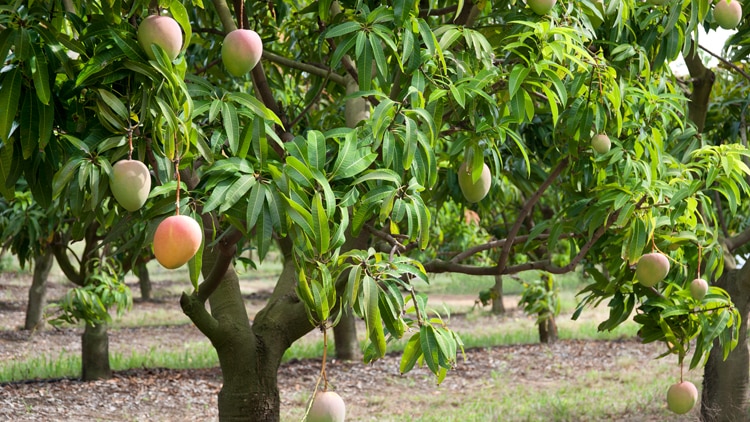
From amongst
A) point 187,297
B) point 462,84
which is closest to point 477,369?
point 187,297

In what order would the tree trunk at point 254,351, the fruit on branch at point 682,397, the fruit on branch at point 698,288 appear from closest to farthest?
the fruit on branch at point 698,288 < the fruit on branch at point 682,397 < the tree trunk at point 254,351

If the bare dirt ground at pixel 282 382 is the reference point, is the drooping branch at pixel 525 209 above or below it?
above

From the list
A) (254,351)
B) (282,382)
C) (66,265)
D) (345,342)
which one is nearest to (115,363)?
(66,265)

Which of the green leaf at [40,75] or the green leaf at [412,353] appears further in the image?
the green leaf at [412,353]

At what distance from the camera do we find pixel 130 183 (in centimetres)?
145

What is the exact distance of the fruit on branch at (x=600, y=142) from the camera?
2.43 m

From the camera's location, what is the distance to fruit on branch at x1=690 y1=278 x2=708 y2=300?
2.60m

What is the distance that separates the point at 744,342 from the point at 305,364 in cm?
407

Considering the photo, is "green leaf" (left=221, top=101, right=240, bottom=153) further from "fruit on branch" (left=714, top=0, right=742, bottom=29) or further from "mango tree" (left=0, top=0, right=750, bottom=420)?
"fruit on branch" (left=714, top=0, right=742, bottom=29)

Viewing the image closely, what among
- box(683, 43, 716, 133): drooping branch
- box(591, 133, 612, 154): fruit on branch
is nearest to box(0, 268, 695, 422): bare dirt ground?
box(683, 43, 716, 133): drooping branch

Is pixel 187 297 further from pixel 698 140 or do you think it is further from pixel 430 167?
pixel 698 140

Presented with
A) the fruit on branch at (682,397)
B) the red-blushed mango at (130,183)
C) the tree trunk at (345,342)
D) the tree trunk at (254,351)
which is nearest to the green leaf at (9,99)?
the red-blushed mango at (130,183)

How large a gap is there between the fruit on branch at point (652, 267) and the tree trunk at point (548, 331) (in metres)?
6.10

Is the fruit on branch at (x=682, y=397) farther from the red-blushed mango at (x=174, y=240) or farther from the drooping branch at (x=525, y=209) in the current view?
the red-blushed mango at (x=174, y=240)
